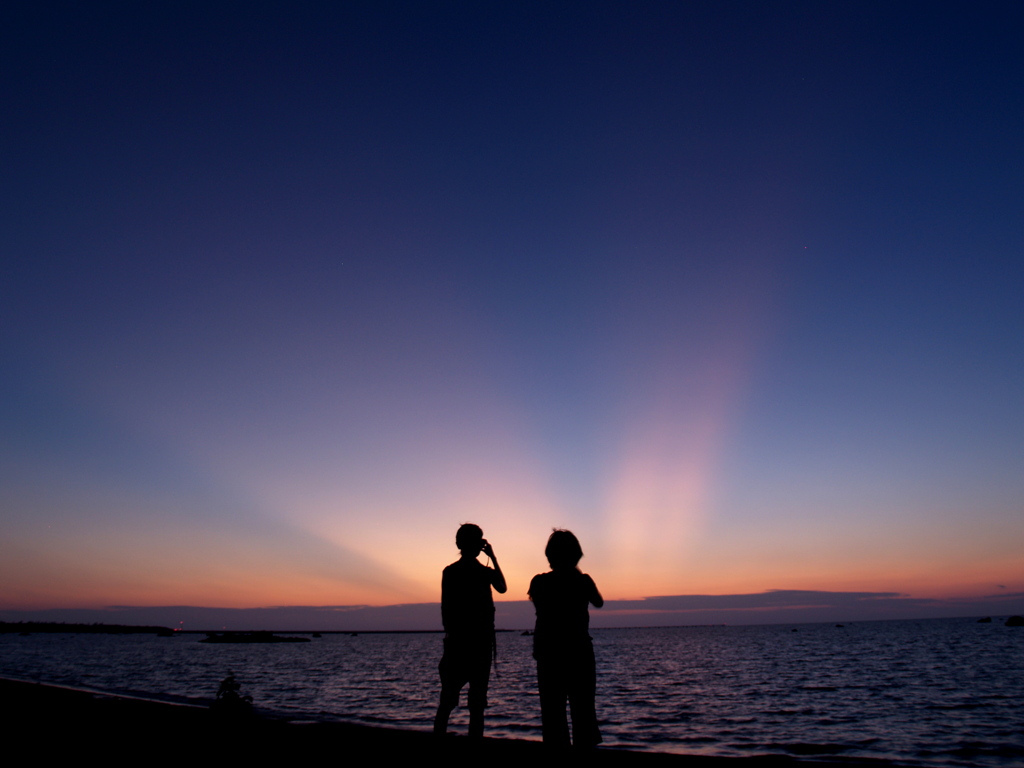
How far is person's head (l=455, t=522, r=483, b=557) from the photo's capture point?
6.88 meters

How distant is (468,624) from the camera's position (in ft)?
22.1

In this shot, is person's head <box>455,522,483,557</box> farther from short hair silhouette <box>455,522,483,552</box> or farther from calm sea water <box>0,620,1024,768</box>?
calm sea water <box>0,620,1024,768</box>

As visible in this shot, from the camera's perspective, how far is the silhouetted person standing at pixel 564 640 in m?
5.85

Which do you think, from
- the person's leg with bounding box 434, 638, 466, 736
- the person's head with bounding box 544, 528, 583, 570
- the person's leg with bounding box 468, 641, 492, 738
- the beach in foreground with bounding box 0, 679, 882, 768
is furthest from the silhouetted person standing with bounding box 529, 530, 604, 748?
the person's leg with bounding box 434, 638, 466, 736

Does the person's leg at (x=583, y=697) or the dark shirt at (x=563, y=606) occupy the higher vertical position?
the dark shirt at (x=563, y=606)

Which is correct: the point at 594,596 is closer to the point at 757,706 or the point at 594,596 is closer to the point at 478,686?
the point at 478,686

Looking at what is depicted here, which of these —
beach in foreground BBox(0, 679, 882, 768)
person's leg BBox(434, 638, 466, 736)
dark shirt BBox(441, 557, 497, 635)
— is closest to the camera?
person's leg BBox(434, 638, 466, 736)

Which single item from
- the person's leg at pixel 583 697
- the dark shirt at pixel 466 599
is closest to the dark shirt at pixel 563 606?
the person's leg at pixel 583 697

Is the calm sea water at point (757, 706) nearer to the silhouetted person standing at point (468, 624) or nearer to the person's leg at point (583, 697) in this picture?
the person's leg at point (583, 697)

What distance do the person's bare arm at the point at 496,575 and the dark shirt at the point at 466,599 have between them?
0.12 meters

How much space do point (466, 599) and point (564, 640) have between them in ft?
4.45

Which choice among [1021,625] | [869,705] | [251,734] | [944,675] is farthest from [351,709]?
[1021,625]

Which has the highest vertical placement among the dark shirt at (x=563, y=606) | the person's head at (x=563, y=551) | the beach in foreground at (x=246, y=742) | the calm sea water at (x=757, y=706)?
the person's head at (x=563, y=551)

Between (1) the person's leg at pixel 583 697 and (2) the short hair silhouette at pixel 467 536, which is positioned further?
(2) the short hair silhouette at pixel 467 536
